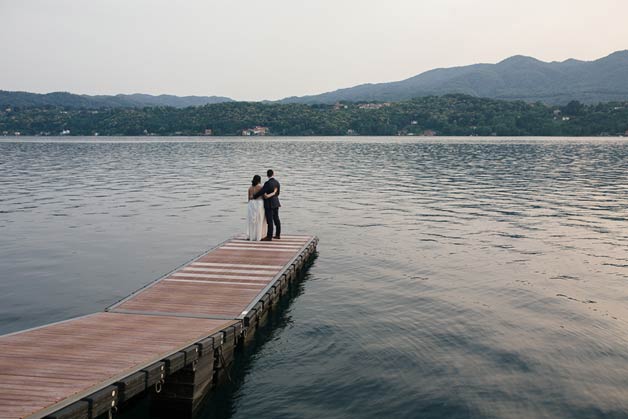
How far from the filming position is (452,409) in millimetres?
10172

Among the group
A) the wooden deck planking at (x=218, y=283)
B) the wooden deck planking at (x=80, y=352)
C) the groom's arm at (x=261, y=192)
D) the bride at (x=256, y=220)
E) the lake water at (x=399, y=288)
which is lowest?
the lake water at (x=399, y=288)

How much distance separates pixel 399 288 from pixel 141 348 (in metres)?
10.1

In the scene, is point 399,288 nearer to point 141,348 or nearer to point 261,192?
point 261,192

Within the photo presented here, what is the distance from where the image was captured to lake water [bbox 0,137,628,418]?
35.6ft

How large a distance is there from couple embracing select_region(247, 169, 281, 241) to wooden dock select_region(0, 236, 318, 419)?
187 inches

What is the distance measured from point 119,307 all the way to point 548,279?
14.4m

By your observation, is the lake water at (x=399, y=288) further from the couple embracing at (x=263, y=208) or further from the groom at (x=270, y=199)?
the couple embracing at (x=263, y=208)

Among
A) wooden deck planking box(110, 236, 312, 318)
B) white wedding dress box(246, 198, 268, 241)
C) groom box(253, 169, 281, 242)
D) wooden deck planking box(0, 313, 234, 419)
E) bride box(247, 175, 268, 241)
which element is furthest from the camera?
white wedding dress box(246, 198, 268, 241)

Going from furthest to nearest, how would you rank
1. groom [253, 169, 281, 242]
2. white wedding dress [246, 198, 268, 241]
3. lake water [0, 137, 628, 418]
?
white wedding dress [246, 198, 268, 241]
groom [253, 169, 281, 242]
lake water [0, 137, 628, 418]

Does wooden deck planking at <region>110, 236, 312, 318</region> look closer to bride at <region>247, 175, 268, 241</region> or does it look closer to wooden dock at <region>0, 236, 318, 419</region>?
wooden dock at <region>0, 236, 318, 419</region>

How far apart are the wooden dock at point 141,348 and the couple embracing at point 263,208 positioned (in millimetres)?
4756

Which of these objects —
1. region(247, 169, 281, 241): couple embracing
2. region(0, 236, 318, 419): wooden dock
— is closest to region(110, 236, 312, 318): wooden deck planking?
region(0, 236, 318, 419): wooden dock

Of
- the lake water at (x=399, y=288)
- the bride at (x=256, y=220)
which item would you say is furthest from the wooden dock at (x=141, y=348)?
the bride at (x=256, y=220)

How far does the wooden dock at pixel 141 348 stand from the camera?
7699 mm
